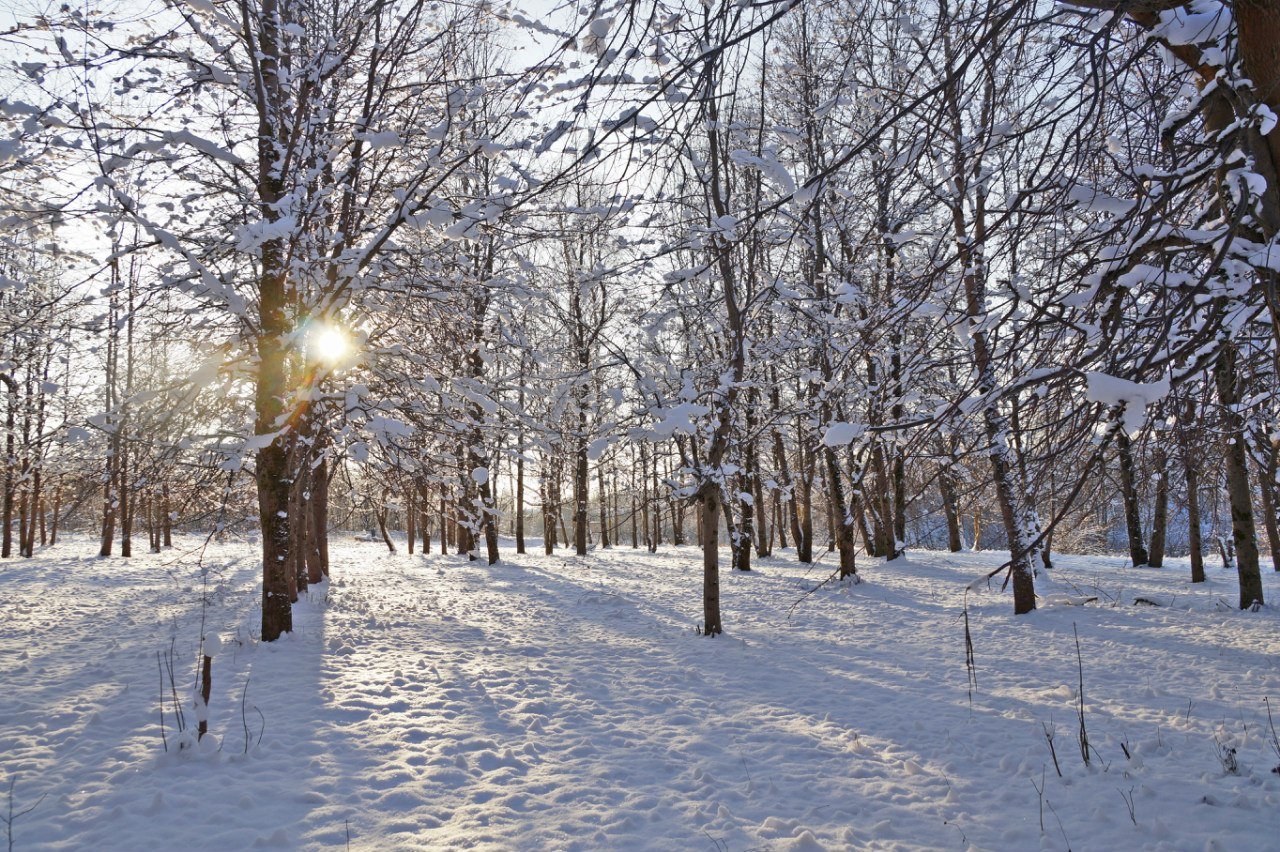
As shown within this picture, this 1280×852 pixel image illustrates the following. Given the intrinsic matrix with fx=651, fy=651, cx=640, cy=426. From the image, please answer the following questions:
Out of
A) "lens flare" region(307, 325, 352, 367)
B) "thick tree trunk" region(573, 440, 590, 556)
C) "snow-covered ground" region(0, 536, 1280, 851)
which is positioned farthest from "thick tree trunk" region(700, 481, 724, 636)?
"thick tree trunk" region(573, 440, 590, 556)

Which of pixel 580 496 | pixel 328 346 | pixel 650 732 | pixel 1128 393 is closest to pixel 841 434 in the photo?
pixel 1128 393

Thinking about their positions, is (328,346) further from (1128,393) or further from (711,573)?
(1128,393)

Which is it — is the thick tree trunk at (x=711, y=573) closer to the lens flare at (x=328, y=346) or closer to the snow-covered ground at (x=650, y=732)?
the snow-covered ground at (x=650, y=732)

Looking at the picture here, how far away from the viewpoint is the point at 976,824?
11.7ft

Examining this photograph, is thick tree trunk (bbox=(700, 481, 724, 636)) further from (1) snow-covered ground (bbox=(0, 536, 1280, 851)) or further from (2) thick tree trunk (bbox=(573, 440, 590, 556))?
(2) thick tree trunk (bbox=(573, 440, 590, 556))

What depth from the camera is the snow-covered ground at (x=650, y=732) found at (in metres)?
3.52

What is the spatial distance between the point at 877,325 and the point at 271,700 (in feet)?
18.9

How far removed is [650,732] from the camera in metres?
5.05

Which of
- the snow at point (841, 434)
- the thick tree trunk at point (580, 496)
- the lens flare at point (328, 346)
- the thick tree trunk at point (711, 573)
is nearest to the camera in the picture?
the snow at point (841, 434)

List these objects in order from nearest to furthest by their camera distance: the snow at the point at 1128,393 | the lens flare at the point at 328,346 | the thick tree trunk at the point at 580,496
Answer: the snow at the point at 1128,393, the lens flare at the point at 328,346, the thick tree trunk at the point at 580,496

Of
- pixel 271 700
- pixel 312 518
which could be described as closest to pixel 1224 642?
pixel 271 700

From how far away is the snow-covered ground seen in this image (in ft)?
11.6

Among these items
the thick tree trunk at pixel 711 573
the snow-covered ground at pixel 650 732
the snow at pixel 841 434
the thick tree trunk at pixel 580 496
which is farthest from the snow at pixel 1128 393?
the thick tree trunk at pixel 580 496

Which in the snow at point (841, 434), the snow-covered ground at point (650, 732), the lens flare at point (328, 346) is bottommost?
the snow-covered ground at point (650, 732)
